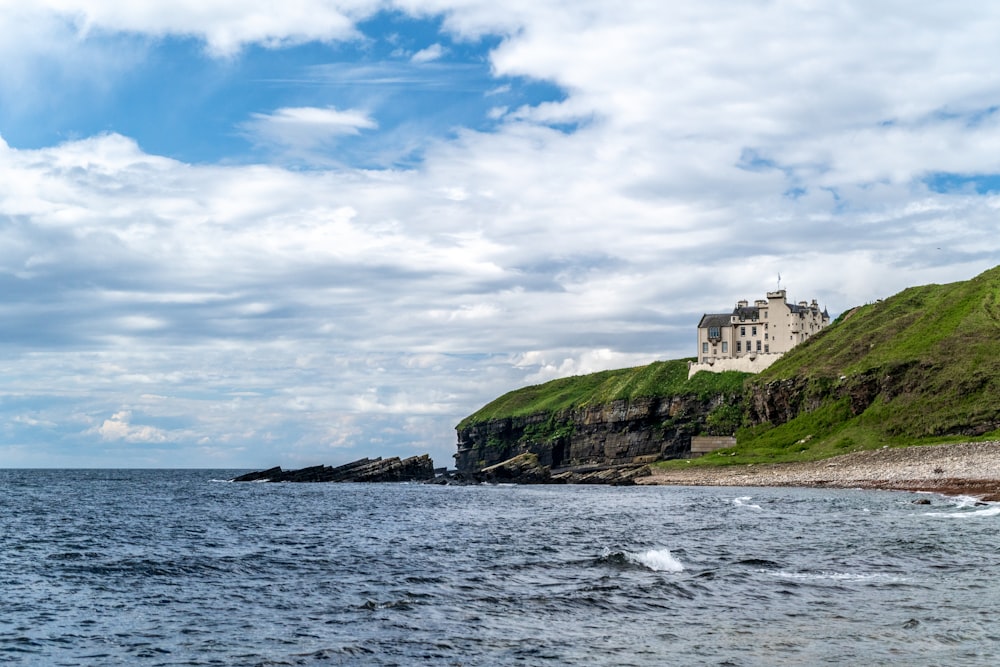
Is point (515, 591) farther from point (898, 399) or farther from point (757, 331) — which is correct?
point (757, 331)

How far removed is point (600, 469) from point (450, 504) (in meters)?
61.3

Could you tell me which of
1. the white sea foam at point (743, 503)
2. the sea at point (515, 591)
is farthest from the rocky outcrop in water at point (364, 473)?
the sea at point (515, 591)

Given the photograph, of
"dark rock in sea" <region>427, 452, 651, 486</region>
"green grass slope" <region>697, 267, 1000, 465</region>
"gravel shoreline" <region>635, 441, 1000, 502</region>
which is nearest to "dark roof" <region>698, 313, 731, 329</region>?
"green grass slope" <region>697, 267, 1000, 465</region>

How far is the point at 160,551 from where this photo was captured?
140 ft

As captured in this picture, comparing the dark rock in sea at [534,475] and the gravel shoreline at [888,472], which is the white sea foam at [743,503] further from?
the dark rock in sea at [534,475]

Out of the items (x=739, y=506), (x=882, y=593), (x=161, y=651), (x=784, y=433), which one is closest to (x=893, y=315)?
(x=784, y=433)

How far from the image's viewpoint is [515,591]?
29969 millimetres

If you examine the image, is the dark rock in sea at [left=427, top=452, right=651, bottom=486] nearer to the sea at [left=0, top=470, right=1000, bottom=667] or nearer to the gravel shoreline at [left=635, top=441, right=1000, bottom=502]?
the gravel shoreline at [left=635, top=441, right=1000, bottom=502]

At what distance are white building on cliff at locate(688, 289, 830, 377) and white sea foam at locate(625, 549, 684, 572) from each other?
429ft

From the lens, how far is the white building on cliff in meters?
170

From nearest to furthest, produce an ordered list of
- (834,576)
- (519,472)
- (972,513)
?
(834,576), (972,513), (519,472)

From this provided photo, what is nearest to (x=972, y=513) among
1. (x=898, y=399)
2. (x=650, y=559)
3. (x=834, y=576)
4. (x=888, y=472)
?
(x=834, y=576)

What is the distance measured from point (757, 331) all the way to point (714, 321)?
9.22 metres

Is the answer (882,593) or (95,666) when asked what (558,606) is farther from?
(95,666)
